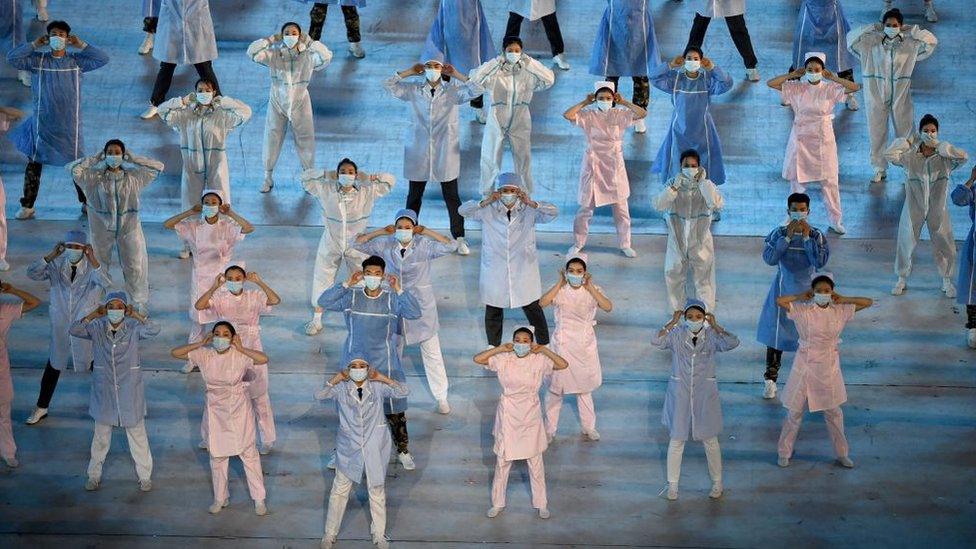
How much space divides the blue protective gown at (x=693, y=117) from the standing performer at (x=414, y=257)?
8.17ft

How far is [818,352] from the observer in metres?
11.5

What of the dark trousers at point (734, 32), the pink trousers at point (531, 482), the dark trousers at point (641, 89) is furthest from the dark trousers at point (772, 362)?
the dark trousers at point (734, 32)

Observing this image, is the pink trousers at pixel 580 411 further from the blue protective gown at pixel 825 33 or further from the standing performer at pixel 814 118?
the blue protective gown at pixel 825 33

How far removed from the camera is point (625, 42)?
14.5m

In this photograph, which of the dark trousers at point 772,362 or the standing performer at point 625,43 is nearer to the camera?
the dark trousers at point 772,362

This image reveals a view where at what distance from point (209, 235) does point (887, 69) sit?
533 centimetres

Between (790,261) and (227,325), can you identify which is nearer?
(227,325)

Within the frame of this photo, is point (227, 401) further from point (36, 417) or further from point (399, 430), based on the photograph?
point (36, 417)

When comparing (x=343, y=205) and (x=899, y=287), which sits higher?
(x=343, y=205)

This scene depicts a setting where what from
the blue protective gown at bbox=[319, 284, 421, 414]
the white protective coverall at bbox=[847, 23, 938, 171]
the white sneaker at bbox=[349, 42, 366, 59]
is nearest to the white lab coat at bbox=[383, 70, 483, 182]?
the blue protective gown at bbox=[319, 284, 421, 414]

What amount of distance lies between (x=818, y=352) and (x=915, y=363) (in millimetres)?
1487

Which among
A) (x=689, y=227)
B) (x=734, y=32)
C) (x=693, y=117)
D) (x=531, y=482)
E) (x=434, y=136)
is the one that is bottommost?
(x=531, y=482)

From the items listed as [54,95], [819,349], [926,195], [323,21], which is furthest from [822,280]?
[54,95]

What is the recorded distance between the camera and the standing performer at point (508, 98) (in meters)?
13.6
